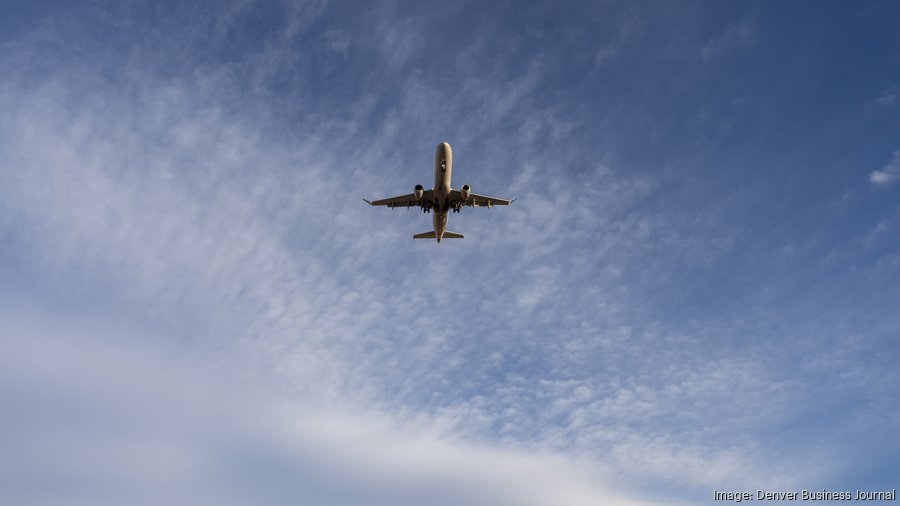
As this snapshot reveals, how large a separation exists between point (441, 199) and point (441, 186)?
3214 mm

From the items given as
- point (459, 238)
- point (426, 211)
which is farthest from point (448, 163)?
point (459, 238)

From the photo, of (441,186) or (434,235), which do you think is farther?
(434,235)

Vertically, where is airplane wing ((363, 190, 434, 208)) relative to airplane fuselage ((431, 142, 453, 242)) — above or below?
above

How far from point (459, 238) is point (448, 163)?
2108cm

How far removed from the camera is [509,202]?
88.6 meters

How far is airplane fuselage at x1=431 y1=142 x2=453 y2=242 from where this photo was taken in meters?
77.1

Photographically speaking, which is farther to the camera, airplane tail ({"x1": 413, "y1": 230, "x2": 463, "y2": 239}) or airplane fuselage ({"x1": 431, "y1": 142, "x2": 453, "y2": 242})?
airplane tail ({"x1": 413, "y1": 230, "x2": 463, "y2": 239})

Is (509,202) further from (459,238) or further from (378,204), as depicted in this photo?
(378,204)

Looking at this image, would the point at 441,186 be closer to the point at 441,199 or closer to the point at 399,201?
the point at 441,199

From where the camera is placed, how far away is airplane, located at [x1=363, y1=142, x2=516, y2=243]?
78000 mm

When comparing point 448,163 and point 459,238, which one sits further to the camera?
point 459,238

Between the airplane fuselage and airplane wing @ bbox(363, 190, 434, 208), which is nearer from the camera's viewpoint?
the airplane fuselage

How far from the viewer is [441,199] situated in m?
83.1

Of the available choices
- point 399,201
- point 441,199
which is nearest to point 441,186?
point 441,199
